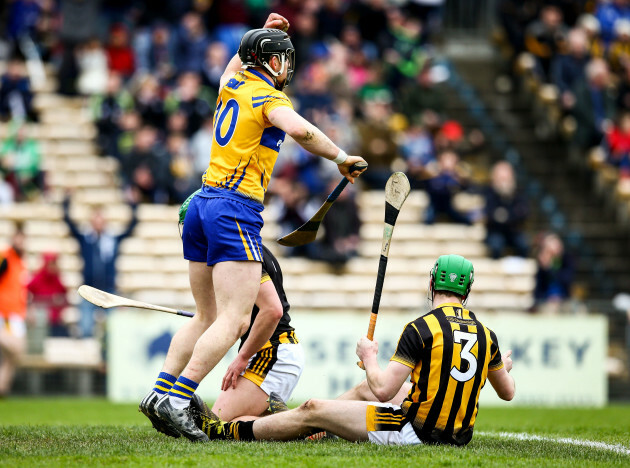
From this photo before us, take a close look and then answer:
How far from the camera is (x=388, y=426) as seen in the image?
621 centimetres

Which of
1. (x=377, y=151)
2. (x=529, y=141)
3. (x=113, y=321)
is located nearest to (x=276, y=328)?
(x=113, y=321)

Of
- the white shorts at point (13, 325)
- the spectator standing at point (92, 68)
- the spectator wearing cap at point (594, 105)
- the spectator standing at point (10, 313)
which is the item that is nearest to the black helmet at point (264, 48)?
the spectator standing at point (10, 313)

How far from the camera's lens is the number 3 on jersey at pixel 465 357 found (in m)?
5.96

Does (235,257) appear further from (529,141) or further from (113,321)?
(529,141)

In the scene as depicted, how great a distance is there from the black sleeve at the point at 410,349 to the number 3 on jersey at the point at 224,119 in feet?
5.49

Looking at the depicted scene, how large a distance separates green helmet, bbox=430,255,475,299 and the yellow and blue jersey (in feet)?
3.97

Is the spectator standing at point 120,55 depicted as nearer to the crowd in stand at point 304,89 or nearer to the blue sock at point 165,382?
the crowd in stand at point 304,89

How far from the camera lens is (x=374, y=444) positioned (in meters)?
6.20

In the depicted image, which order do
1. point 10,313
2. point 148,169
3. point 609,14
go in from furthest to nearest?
1. point 609,14
2. point 148,169
3. point 10,313

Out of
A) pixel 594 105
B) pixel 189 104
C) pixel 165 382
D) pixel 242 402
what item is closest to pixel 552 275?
pixel 594 105

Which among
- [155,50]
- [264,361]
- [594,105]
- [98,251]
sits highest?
[155,50]

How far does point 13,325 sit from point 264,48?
747 cm

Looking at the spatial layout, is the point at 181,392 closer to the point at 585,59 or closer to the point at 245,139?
the point at 245,139

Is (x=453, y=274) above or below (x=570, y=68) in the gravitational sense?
below
